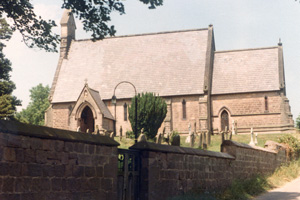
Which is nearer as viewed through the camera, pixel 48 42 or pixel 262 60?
pixel 48 42

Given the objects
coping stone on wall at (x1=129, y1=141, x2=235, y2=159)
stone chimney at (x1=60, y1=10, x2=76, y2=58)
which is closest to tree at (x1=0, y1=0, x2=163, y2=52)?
coping stone on wall at (x1=129, y1=141, x2=235, y2=159)

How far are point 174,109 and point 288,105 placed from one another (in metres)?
11.0

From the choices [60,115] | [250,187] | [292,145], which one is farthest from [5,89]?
[250,187]

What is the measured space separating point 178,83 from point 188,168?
3241 cm

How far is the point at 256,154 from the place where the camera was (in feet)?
60.8

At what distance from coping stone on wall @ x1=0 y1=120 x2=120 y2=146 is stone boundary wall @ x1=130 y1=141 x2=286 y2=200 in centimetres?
158

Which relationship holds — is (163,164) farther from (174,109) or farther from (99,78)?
(99,78)

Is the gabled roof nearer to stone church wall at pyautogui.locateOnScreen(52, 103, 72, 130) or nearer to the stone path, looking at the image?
stone church wall at pyautogui.locateOnScreen(52, 103, 72, 130)

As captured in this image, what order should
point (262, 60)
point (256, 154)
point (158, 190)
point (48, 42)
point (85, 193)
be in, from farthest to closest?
point (262, 60)
point (256, 154)
point (48, 42)
point (158, 190)
point (85, 193)

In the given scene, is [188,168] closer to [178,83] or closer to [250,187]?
[250,187]

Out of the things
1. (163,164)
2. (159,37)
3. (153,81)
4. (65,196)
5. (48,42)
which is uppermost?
(159,37)

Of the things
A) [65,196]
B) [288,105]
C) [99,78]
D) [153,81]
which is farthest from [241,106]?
[65,196]

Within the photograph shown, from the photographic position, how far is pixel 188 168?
40.3ft

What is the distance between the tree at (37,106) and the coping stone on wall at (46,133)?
199ft
